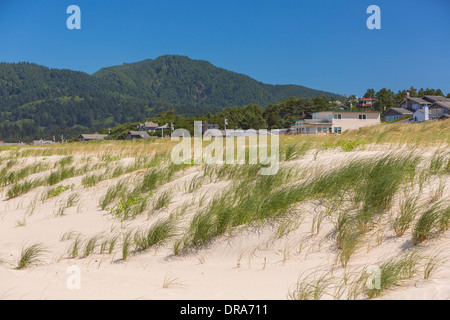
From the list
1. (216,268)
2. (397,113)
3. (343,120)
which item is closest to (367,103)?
(397,113)

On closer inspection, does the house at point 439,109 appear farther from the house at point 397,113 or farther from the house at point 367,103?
the house at point 367,103

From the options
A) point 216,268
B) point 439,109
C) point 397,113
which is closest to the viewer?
point 216,268

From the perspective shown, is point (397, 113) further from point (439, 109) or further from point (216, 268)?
point (216, 268)

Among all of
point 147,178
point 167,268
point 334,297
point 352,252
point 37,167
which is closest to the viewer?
point 334,297

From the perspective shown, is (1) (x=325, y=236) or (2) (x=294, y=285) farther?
(1) (x=325, y=236)

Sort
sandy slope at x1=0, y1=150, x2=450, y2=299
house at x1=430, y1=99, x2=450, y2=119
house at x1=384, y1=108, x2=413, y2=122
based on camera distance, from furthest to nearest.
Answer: house at x1=384, y1=108, x2=413, y2=122 < house at x1=430, y1=99, x2=450, y2=119 < sandy slope at x1=0, y1=150, x2=450, y2=299

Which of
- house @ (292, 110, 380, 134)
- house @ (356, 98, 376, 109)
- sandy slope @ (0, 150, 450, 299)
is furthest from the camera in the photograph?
house @ (356, 98, 376, 109)

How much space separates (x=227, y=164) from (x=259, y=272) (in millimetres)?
4032

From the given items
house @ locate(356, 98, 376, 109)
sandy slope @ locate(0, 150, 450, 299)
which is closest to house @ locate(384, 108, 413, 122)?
house @ locate(356, 98, 376, 109)

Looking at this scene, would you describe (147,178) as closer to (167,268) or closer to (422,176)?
(167,268)

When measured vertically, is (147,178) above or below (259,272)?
above

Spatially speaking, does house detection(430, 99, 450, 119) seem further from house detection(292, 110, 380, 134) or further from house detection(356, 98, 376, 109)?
house detection(356, 98, 376, 109)

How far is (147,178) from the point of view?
778cm
